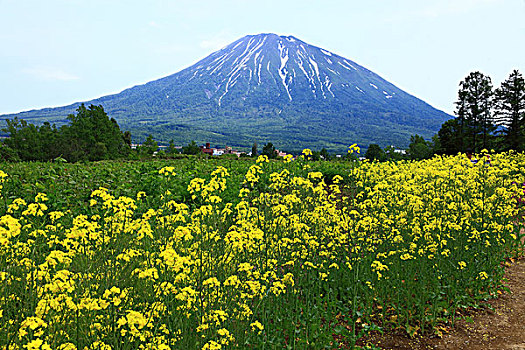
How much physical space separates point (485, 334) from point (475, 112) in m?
51.7

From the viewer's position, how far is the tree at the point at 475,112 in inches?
1905

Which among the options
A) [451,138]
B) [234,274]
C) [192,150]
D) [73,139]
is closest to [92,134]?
[73,139]

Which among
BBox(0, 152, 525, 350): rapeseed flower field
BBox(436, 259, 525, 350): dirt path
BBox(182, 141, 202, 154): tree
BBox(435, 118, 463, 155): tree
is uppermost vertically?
BBox(0, 152, 525, 350): rapeseed flower field

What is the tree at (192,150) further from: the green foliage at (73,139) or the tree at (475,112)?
the tree at (475,112)

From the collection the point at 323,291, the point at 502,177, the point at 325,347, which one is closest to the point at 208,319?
the point at 325,347

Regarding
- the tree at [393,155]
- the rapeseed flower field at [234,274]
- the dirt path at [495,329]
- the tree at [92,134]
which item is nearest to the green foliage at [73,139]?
the tree at [92,134]

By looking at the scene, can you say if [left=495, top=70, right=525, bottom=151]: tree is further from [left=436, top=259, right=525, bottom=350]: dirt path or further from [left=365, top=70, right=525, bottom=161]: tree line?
[left=436, top=259, right=525, bottom=350]: dirt path

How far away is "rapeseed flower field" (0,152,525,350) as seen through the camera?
313 centimetres

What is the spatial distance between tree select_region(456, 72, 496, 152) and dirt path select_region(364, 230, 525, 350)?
49.2 m

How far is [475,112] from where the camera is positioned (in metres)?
48.6

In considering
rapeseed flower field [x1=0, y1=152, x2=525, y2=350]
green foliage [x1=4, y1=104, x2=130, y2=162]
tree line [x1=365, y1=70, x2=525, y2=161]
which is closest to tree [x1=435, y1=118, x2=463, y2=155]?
tree line [x1=365, y1=70, x2=525, y2=161]

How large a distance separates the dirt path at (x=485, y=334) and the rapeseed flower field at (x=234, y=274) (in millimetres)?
190

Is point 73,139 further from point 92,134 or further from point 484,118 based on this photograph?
point 484,118

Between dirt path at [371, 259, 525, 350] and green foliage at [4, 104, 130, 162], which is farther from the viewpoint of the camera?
green foliage at [4, 104, 130, 162]
